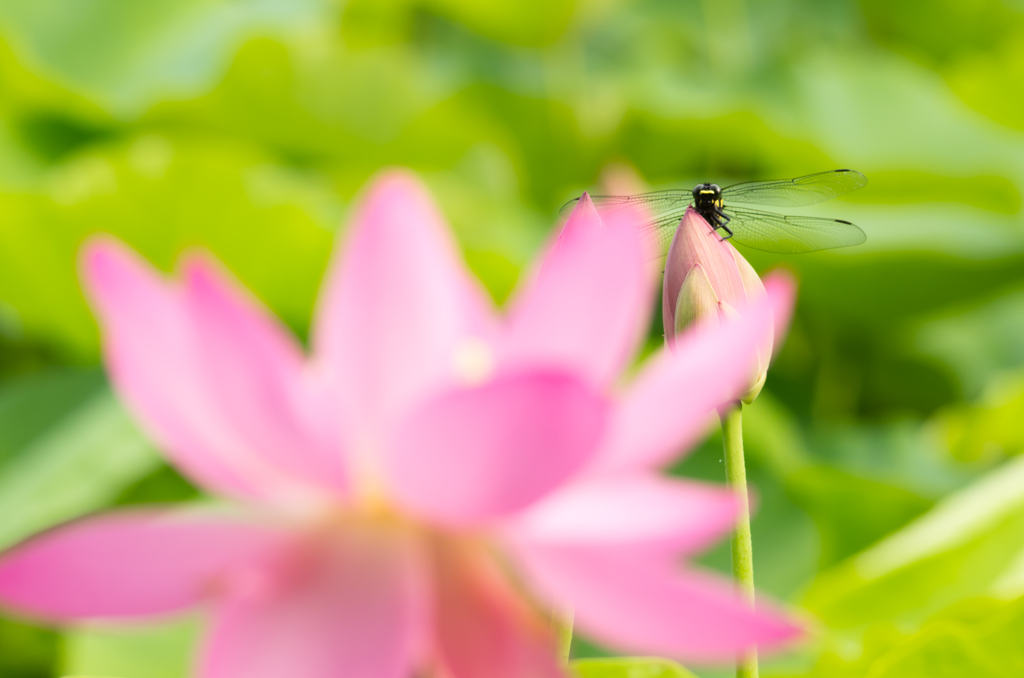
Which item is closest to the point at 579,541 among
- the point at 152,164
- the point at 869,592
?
the point at 869,592

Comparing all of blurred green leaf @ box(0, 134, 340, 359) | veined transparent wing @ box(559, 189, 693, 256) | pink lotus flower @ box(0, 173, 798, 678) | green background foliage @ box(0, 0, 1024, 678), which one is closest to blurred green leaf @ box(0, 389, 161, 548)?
green background foliage @ box(0, 0, 1024, 678)

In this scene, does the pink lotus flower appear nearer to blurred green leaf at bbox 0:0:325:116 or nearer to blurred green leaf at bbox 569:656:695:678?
blurred green leaf at bbox 569:656:695:678

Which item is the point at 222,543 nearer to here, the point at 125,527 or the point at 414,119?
the point at 125,527

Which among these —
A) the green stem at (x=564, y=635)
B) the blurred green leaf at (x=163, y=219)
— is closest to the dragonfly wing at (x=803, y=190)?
the green stem at (x=564, y=635)

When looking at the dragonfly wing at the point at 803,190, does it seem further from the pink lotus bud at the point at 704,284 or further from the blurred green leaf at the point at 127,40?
the blurred green leaf at the point at 127,40

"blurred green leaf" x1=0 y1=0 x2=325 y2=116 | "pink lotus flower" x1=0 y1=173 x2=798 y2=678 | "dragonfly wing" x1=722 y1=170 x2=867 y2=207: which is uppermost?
"blurred green leaf" x1=0 y1=0 x2=325 y2=116

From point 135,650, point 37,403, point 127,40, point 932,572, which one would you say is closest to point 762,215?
point 932,572

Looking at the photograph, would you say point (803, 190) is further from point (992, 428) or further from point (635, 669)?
point (992, 428)
